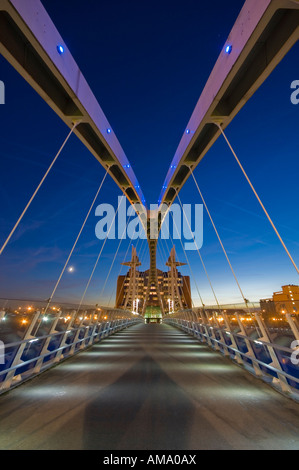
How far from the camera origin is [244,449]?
239 cm

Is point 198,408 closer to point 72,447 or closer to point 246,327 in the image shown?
point 72,447

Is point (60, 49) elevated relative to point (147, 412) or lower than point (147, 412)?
elevated

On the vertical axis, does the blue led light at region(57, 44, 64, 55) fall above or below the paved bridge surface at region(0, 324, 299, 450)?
above

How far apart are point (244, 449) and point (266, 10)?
7164mm

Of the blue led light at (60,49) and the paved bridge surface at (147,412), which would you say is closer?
the paved bridge surface at (147,412)

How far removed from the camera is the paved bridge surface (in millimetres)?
2529

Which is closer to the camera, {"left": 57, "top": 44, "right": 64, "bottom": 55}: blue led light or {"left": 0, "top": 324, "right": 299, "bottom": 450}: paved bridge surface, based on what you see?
{"left": 0, "top": 324, "right": 299, "bottom": 450}: paved bridge surface

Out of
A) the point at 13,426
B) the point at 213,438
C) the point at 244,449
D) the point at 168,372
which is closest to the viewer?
the point at 244,449

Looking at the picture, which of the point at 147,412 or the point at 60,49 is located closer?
the point at 147,412

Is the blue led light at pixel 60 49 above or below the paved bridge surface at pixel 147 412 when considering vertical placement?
above

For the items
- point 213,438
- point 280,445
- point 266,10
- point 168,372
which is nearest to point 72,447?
point 213,438

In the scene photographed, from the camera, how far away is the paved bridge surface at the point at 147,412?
2.53 meters

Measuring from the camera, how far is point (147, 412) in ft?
10.9
